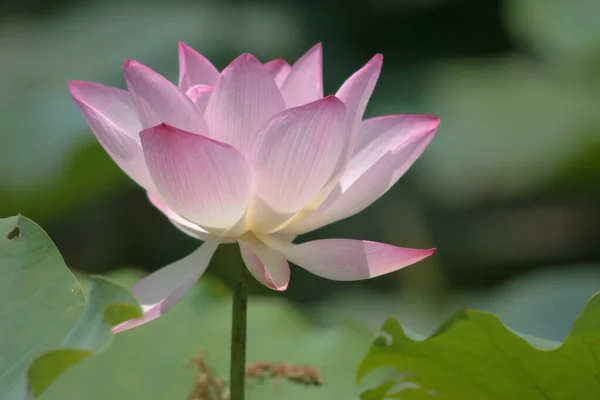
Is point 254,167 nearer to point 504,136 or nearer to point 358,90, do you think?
point 358,90

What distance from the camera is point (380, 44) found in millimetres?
2590

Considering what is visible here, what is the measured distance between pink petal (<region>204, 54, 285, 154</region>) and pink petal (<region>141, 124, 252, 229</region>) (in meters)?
0.04

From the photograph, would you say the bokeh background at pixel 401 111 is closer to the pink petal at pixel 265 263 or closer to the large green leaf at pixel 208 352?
the large green leaf at pixel 208 352

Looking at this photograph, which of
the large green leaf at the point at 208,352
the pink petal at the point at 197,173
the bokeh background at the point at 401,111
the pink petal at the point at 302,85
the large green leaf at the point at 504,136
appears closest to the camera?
the pink petal at the point at 197,173

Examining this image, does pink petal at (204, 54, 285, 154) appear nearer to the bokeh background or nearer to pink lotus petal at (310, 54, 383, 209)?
pink lotus petal at (310, 54, 383, 209)

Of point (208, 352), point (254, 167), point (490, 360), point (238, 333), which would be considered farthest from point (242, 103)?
point (208, 352)

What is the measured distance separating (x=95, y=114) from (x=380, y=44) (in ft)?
6.87

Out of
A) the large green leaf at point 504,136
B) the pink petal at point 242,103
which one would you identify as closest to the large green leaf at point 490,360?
the pink petal at point 242,103

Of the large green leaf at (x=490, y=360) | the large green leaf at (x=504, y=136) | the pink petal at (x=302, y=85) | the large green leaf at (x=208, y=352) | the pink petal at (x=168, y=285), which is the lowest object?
the large green leaf at (x=504, y=136)

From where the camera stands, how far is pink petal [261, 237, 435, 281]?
564 millimetres

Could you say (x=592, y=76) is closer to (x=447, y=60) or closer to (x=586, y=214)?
(x=586, y=214)

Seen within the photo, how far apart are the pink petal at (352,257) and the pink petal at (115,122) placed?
5.0 inches

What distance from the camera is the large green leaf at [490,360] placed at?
1.95 feet

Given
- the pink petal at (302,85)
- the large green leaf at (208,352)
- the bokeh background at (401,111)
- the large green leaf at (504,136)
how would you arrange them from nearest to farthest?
the pink petal at (302,85)
the large green leaf at (208,352)
the bokeh background at (401,111)
the large green leaf at (504,136)
